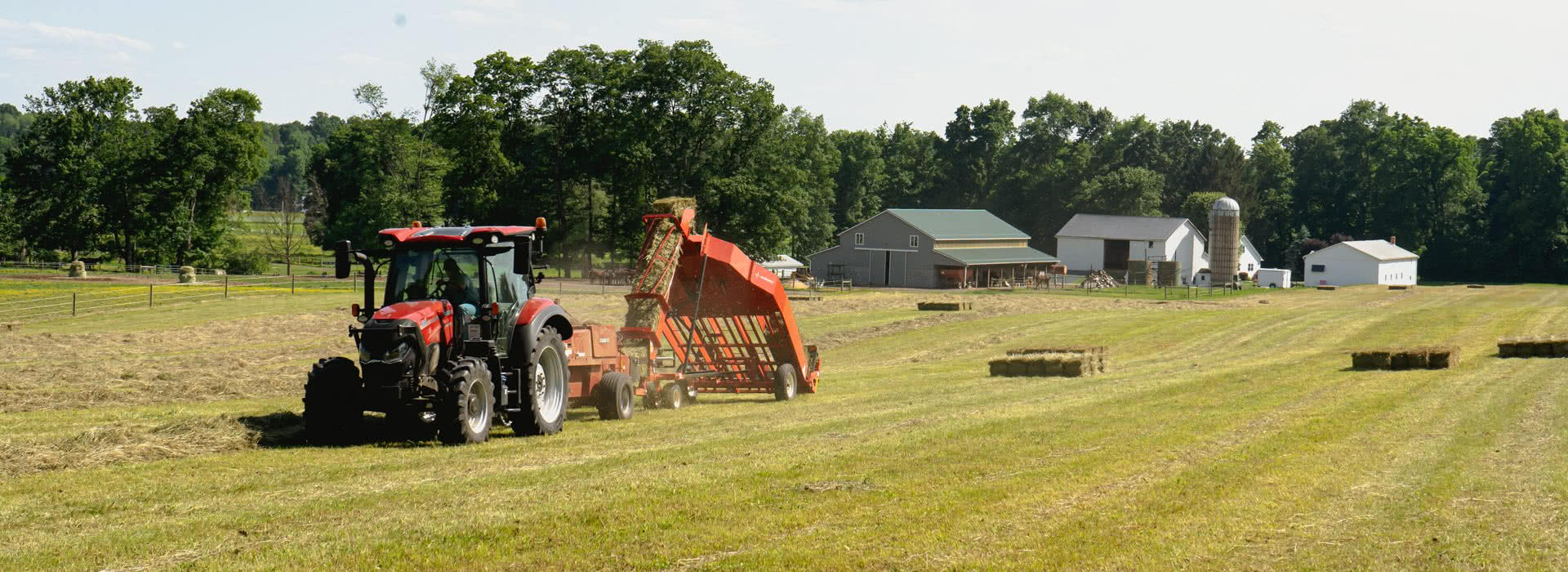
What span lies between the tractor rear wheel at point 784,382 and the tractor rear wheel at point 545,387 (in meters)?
7.24

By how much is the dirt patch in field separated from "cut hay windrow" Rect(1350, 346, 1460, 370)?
939 inches

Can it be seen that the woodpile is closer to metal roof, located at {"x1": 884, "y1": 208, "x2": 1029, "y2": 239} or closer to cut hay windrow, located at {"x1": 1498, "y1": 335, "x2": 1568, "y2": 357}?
metal roof, located at {"x1": 884, "y1": 208, "x2": 1029, "y2": 239}

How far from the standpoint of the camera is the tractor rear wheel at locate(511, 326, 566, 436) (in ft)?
52.3

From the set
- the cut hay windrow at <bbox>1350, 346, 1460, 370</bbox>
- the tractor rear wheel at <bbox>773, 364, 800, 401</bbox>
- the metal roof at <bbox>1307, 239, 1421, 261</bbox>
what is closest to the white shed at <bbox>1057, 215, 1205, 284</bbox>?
the metal roof at <bbox>1307, 239, 1421, 261</bbox>

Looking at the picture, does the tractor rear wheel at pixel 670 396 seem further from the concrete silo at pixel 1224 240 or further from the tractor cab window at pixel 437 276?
the concrete silo at pixel 1224 240

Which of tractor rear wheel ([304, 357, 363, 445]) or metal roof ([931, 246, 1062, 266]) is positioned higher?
metal roof ([931, 246, 1062, 266])

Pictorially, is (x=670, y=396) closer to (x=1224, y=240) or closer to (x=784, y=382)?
(x=784, y=382)

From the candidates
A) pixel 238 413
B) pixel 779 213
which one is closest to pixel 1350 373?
pixel 238 413

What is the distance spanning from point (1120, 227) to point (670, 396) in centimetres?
8659

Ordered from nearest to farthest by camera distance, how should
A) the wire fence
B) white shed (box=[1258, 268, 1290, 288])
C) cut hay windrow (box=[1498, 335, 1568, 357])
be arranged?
cut hay windrow (box=[1498, 335, 1568, 357]) < the wire fence < white shed (box=[1258, 268, 1290, 288])

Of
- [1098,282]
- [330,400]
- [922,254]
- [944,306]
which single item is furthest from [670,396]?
[922,254]

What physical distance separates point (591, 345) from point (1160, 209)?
115 m

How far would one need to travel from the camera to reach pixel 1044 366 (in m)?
29.9

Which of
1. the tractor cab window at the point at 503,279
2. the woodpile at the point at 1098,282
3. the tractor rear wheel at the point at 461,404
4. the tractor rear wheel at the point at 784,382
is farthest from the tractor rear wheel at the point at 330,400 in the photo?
the woodpile at the point at 1098,282
